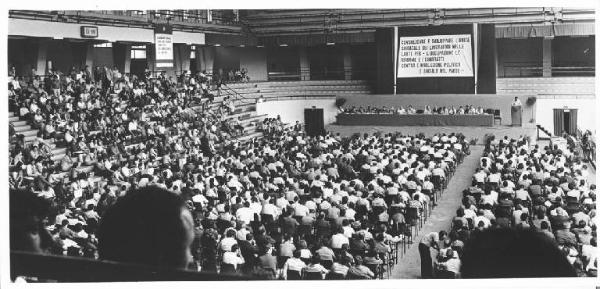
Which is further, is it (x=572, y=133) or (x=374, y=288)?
(x=572, y=133)

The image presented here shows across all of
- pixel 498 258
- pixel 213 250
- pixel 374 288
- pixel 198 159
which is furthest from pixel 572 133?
pixel 498 258

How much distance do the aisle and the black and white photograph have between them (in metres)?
0.07

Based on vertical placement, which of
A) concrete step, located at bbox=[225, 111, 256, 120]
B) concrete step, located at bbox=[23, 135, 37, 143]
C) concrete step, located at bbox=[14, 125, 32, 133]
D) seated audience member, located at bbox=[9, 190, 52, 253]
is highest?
concrete step, located at bbox=[225, 111, 256, 120]

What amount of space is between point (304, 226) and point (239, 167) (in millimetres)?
6277

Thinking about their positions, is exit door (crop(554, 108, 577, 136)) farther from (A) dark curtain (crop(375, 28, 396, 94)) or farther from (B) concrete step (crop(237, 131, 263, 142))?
(B) concrete step (crop(237, 131, 263, 142))

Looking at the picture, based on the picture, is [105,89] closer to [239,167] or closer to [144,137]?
[144,137]

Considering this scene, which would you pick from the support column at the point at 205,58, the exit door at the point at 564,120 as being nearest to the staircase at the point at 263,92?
the support column at the point at 205,58

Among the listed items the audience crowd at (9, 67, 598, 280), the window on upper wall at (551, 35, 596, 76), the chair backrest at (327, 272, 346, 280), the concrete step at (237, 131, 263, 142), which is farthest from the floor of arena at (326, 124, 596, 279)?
the window on upper wall at (551, 35, 596, 76)

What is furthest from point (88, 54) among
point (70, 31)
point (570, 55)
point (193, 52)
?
point (570, 55)

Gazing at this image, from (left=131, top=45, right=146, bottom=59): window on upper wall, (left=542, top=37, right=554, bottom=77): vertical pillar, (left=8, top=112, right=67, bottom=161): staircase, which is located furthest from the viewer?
(left=542, top=37, right=554, bottom=77): vertical pillar

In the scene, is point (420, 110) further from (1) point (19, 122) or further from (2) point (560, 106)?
(1) point (19, 122)

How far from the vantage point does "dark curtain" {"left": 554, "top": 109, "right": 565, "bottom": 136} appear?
29188 mm

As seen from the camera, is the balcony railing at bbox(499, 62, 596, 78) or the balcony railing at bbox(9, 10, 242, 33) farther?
the balcony railing at bbox(499, 62, 596, 78)

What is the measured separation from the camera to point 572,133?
91.9 ft
